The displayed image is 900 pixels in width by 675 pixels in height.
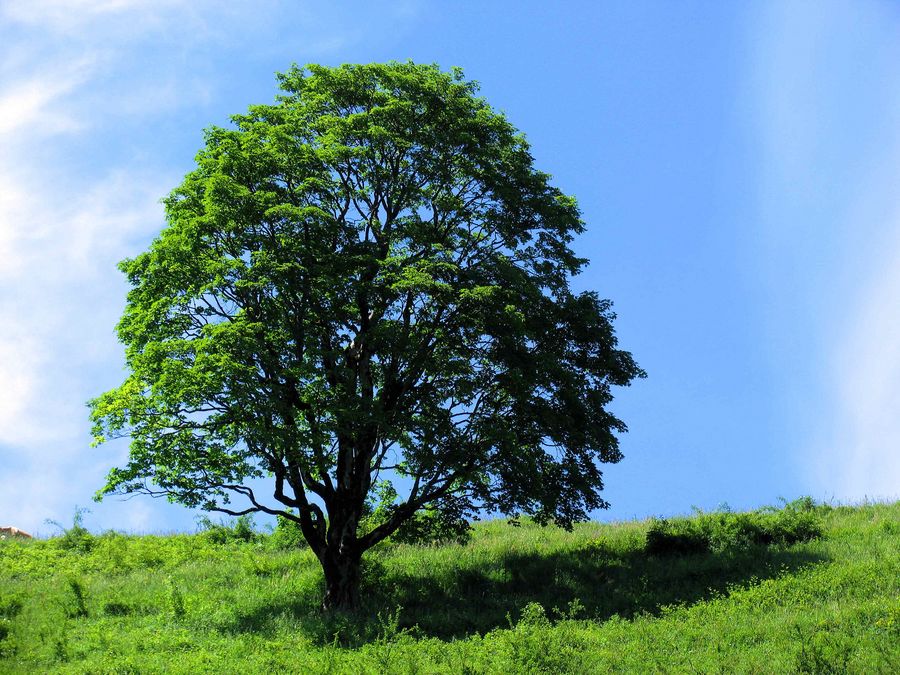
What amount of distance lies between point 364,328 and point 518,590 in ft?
34.0

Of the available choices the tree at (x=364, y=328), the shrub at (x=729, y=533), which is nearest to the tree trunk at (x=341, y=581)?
the tree at (x=364, y=328)

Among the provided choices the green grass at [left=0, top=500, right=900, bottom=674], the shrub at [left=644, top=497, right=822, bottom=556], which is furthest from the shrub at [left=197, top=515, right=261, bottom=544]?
the shrub at [left=644, top=497, right=822, bottom=556]

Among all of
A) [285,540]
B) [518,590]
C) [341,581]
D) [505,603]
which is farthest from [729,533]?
[285,540]

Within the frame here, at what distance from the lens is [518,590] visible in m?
26.9

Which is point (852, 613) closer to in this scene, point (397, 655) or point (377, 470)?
point (397, 655)

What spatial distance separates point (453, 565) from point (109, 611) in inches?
476

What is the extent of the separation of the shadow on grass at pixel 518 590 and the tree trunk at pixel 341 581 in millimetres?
587

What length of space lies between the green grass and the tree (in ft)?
8.63

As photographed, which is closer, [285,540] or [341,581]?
[341,581]

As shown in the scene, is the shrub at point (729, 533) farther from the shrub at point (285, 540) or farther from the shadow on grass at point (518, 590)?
the shrub at point (285, 540)

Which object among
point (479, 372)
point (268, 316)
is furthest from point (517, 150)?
point (268, 316)

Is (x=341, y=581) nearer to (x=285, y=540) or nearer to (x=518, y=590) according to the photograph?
(x=518, y=590)

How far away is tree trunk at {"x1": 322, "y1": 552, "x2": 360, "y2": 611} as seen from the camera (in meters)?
25.9

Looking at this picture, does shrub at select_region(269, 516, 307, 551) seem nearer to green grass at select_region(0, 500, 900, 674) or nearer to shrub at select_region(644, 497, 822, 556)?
green grass at select_region(0, 500, 900, 674)
